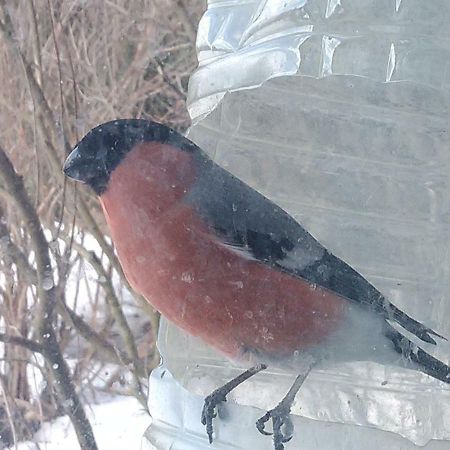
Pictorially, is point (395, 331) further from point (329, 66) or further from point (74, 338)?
point (74, 338)

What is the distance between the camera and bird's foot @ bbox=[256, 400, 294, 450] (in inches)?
48.5

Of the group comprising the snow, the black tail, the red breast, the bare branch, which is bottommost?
the snow

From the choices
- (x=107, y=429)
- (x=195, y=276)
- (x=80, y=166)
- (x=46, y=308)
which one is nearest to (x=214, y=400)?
(x=195, y=276)

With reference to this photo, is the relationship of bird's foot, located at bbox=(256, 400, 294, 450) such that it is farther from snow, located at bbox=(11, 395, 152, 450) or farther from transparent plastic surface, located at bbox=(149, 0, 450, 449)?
snow, located at bbox=(11, 395, 152, 450)

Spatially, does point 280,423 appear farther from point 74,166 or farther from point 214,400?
point 74,166

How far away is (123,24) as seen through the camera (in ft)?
8.18

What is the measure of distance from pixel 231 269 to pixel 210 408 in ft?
0.85

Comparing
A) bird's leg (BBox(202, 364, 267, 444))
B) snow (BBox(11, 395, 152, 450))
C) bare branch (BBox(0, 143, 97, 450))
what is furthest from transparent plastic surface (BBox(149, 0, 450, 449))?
snow (BBox(11, 395, 152, 450))

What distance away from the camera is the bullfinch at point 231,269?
3.87 feet

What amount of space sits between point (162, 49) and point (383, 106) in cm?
130

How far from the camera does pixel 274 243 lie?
121 cm

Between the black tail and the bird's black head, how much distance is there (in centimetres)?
43

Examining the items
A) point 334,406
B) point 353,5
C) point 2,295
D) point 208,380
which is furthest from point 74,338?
point 353,5

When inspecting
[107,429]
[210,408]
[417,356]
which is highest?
[417,356]
